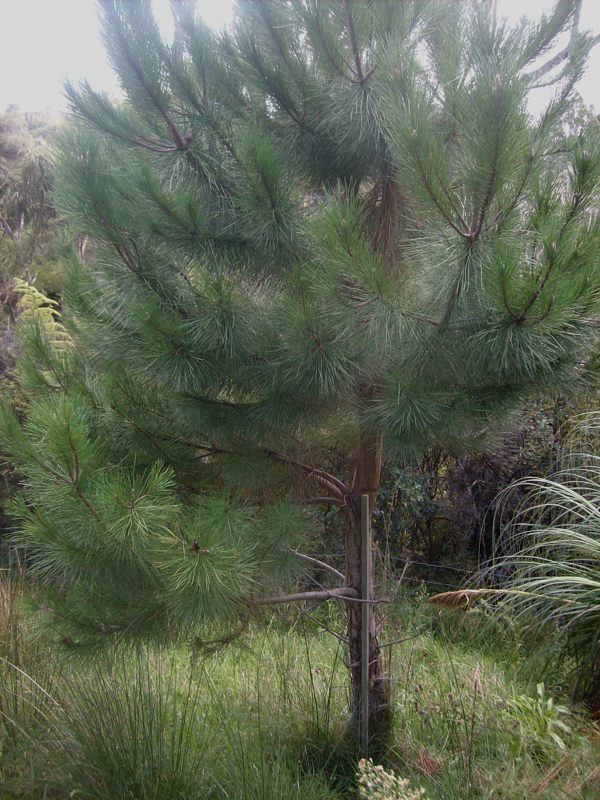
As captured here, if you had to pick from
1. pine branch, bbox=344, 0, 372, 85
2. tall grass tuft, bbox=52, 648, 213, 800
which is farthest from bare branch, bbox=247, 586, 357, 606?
pine branch, bbox=344, 0, 372, 85

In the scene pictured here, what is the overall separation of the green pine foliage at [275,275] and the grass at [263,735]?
53 cm

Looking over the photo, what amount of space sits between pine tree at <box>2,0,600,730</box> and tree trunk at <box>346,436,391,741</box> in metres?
0.23

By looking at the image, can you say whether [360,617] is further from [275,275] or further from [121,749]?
[275,275]

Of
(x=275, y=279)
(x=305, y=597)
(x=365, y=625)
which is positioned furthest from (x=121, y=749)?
(x=275, y=279)

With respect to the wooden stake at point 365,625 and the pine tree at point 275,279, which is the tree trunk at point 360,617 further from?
the pine tree at point 275,279

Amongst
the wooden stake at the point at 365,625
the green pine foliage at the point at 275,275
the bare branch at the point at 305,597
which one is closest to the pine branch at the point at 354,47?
the green pine foliage at the point at 275,275

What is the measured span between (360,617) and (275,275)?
1683mm

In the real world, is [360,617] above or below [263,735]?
above

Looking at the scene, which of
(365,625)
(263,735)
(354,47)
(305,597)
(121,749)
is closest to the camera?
(354,47)

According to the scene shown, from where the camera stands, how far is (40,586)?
3.10m

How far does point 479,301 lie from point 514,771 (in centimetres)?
205

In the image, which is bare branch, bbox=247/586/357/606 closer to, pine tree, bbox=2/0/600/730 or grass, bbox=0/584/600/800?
pine tree, bbox=2/0/600/730

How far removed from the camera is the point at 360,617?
3.38 metres

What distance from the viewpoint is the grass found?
281cm
